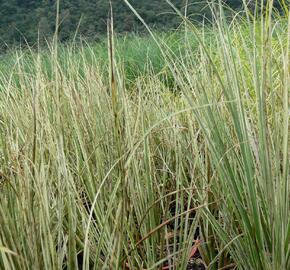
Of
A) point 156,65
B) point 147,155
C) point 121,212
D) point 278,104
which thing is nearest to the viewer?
point 121,212

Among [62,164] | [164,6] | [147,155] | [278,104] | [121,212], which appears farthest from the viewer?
[164,6]

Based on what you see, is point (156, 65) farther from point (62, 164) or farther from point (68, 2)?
point (68, 2)

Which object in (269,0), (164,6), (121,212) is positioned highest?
(269,0)

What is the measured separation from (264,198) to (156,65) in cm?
375

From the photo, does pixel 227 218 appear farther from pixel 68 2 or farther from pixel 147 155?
pixel 68 2

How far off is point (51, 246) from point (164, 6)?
31.8 ft

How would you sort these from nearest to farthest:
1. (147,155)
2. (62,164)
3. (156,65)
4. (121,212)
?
(121,212) < (62,164) < (147,155) < (156,65)

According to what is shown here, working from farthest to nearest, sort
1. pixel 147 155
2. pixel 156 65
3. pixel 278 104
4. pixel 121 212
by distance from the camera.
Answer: pixel 156 65
pixel 278 104
pixel 147 155
pixel 121 212

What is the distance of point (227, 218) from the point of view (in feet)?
3.46

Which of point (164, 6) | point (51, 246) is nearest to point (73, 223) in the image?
point (51, 246)

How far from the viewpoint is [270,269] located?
0.92 meters

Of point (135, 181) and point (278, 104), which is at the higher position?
point (278, 104)

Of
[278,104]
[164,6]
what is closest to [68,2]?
[164,6]

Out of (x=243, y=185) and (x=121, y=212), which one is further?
(x=243, y=185)
